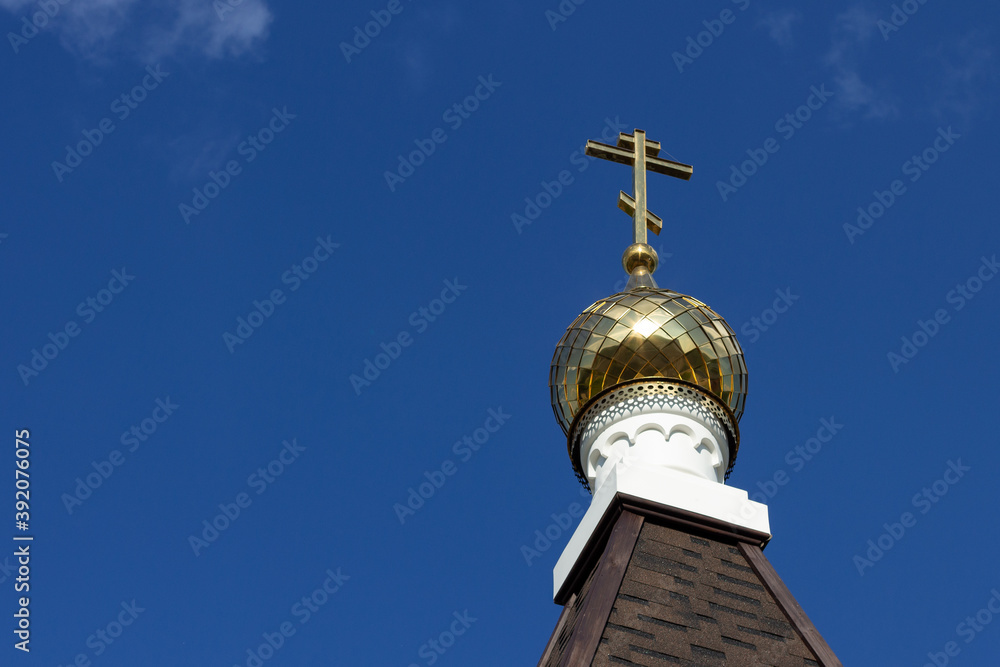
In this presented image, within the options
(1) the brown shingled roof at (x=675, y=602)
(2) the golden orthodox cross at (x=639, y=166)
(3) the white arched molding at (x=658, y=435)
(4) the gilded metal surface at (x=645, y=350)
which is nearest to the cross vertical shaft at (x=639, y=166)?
(2) the golden orthodox cross at (x=639, y=166)

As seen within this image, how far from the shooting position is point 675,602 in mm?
10820

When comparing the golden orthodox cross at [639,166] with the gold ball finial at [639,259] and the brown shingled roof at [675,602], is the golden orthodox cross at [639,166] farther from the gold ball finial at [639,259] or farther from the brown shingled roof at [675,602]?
the brown shingled roof at [675,602]

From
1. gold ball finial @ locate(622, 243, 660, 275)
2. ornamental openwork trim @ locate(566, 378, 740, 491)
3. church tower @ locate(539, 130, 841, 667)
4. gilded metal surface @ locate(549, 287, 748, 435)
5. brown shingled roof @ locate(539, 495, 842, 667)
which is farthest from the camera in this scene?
gold ball finial @ locate(622, 243, 660, 275)

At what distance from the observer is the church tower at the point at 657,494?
10523 mm

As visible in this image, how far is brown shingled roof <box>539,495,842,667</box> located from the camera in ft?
33.8

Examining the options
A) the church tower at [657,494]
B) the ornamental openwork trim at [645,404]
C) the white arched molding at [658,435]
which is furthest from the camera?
the ornamental openwork trim at [645,404]

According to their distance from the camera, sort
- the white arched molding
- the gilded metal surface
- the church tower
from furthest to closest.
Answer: the gilded metal surface
the white arched molding
the church tower

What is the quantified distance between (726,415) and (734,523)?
6.43 feet

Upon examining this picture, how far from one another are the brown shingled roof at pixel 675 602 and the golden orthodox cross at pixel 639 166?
14.6ft

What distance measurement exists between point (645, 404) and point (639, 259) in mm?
2235

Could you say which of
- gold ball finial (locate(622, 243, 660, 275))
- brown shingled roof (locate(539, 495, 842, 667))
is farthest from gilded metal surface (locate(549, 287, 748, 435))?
brown shingled roof (locate(539, 495, 842, 667))

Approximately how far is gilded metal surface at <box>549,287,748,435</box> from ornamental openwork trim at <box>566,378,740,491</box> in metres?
0.07

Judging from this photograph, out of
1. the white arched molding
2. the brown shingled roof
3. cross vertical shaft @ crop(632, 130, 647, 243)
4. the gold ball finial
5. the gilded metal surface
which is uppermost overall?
cross vertical shaft @ crop(632, 130, 647, 243)

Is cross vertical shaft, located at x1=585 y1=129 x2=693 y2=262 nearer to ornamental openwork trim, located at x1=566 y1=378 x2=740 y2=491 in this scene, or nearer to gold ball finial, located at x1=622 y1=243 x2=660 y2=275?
gold ball finial, located at x1=622 y1=243 x2=660 y2=275
